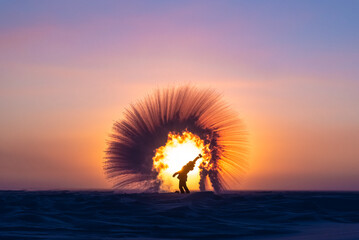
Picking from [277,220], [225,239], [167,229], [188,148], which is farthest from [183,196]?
[225,239]

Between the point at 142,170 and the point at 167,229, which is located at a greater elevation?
the point at 142,170

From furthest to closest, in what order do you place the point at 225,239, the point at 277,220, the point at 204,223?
1. the point at 277,220
2. the point at 204,223
3. the point at 225,239

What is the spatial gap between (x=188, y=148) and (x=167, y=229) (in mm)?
9039

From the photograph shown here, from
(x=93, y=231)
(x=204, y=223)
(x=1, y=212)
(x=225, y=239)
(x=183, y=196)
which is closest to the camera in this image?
(x=225, y=239)

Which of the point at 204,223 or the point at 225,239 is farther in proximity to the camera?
the point at 204,223

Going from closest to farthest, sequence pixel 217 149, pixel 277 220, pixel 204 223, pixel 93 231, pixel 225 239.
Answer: pixel 225 239
pixel 93 231
pixel 204 223
pixel 277 220
pixel 217 149

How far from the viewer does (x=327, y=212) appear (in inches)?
480

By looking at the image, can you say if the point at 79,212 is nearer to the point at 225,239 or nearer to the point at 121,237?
the point at 121,237

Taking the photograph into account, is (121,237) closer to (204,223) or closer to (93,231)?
(93,231)

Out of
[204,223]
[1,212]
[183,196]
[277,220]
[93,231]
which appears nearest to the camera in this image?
[93,231]

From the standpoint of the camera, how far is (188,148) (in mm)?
17875

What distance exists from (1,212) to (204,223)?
5.59 m

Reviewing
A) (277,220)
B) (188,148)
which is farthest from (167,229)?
(188,148)

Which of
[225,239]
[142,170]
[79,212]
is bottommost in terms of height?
[225,239]
